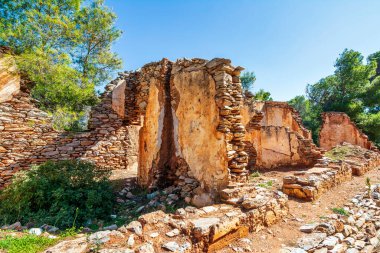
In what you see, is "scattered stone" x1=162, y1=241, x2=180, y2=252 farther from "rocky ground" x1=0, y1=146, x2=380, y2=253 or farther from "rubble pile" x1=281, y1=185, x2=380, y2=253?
"rubble pile" x1=281, y1=185, x2=380, y2=253

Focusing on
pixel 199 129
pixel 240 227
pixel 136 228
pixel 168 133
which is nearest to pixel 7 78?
pixel 168 133

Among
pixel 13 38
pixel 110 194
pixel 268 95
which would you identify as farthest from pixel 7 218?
pixel 268 95

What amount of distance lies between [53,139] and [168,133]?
449cm

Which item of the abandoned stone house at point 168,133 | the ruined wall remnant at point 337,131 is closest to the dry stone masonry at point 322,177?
the abandoned stone house at point 168,133

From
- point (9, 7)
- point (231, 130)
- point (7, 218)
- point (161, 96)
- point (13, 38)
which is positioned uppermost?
point (9, 7)

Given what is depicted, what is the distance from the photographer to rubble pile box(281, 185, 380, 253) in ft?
10.5

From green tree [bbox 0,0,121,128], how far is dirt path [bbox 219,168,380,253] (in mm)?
7396

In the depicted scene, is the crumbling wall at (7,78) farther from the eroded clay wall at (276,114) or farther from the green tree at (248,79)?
the green tree at (248,79)

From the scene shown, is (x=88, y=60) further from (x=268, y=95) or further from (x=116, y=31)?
(x=268, y=95)

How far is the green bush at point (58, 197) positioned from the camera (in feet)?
13.0

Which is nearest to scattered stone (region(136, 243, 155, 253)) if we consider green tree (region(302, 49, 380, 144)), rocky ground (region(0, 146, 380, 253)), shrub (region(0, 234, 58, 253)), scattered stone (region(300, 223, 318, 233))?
rocky ground (region(0, 146, 380, 253))

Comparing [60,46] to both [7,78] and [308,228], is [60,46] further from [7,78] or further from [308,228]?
[308,228]

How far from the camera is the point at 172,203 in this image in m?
4.29

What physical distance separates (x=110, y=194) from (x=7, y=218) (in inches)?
73.8
